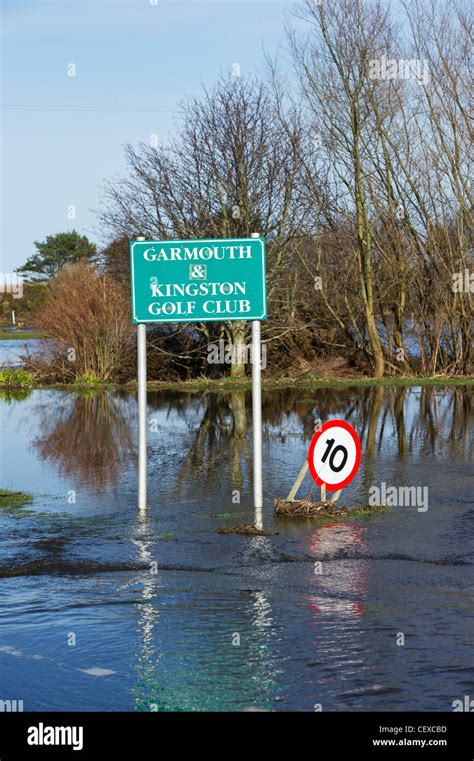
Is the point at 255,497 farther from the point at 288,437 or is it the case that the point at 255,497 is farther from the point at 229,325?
the point at 229,325

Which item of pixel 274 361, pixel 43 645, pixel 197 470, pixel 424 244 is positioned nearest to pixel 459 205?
pixel 424 244

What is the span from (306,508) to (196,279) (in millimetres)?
2736

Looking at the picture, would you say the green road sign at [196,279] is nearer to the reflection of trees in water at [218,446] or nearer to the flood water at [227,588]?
the flood water at [227,588]

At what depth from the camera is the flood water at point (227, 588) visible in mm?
6812

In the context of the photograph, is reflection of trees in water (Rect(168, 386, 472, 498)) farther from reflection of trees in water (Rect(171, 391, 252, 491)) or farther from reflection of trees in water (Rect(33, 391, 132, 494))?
reflection of trees in water (Rect(33, 391, 132, 494))

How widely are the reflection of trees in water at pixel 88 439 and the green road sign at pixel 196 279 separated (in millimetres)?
2850

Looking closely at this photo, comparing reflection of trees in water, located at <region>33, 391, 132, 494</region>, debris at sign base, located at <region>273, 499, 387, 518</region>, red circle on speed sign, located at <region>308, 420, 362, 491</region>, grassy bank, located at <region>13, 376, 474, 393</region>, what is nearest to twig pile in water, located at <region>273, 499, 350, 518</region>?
debris at sign base, located at <region>273, 499, 387, 518</region>

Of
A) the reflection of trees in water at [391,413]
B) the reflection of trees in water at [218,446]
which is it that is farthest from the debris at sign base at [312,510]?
the reflection of trees in water at [391,413]

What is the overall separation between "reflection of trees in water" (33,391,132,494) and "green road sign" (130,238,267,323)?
2.85 meters

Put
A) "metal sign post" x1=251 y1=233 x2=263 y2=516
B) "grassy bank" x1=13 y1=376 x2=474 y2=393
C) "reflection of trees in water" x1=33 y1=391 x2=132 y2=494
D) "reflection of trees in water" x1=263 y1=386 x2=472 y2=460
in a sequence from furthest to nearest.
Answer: "grassy bank" x1=13 y1=376 x2=474 y2=393, "reflection of trees in water" x1=263 y1=386 x2=472 y2=460, "reflection of trees in water" x1=33 y1=391 x2=132 y2=494, "metal sign post" x1=251 y1=233 x2=263 y2=516

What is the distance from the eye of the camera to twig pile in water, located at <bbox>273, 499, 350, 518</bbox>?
11.9 m

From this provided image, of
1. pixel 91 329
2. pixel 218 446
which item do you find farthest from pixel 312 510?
pixel 91 329

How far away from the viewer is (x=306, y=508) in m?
11.9
